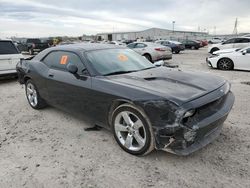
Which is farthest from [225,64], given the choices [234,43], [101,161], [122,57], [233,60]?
[101,161]

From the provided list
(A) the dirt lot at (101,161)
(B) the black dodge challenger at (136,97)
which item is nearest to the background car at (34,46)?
(B) the black dodge challenger at (136,97)

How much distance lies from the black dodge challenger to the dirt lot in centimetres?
28

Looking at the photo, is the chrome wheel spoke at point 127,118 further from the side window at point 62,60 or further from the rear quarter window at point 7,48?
the rear quarter window at point 7,48

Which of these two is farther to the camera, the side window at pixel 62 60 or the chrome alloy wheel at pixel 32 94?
the chrome alloy wheel at pixel 32 94

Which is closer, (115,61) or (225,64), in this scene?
(115,61)

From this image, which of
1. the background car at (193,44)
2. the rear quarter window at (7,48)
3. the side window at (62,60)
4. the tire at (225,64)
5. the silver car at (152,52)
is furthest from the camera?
the background car at (193,44)

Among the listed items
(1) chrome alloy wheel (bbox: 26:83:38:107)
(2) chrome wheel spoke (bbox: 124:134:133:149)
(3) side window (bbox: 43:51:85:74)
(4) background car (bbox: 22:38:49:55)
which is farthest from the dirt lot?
(4) background car (bbox: 22:38:49:55)

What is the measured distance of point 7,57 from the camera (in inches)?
317

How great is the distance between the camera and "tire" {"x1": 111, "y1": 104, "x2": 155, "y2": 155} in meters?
2.94

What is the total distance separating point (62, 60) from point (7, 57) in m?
4.73

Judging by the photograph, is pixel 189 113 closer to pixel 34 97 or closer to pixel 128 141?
→ pixel 128 141

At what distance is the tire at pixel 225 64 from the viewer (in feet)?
34.4

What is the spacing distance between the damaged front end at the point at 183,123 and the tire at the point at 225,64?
8441 millimetres

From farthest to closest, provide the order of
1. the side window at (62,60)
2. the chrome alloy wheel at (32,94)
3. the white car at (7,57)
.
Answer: the white car at (7,57) < the chrome alloy wheel at (32,94) < the side window at (62,60)
